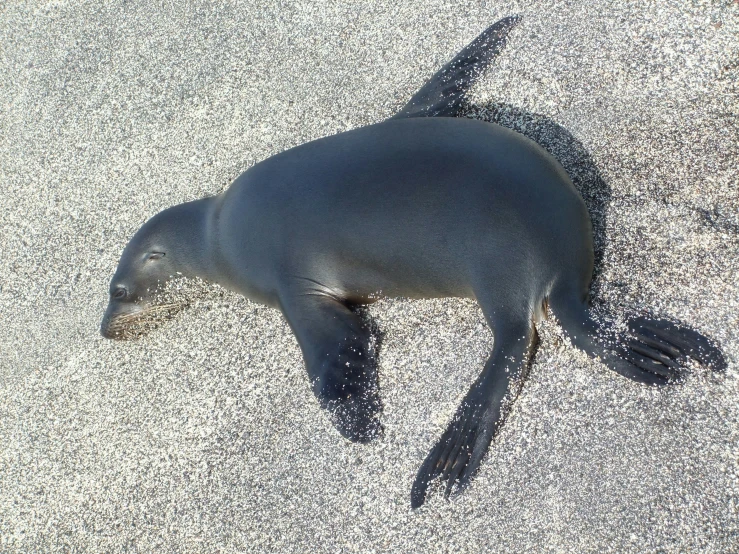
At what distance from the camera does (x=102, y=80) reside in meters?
2.86

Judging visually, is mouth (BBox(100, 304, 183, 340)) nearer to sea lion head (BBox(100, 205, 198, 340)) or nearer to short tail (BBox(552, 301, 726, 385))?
sea lion head (BBox(100, 205, 198, 340))

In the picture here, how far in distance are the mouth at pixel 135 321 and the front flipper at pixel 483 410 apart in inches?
46.0

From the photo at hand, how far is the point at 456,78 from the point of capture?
7.43ft

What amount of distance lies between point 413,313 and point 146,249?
102 cm

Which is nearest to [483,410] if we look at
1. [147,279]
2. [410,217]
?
[410,217]

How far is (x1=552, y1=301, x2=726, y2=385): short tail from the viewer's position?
1568mm

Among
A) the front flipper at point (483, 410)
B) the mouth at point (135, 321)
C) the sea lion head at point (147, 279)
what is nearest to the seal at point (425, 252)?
the front flipper at point (483, 410)

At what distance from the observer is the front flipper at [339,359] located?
1.83m

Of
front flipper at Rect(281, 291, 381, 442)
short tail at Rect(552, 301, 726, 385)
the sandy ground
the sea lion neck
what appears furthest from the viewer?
the sea lion neck

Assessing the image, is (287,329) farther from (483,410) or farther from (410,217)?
(483,410)

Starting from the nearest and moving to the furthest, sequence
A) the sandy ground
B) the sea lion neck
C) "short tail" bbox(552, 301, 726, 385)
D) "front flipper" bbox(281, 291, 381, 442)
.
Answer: "short tail" bbox(552, 301, 726, 385)
the sandy ground
"front flipper" bbox(281, 291, 381, 442)
the sea lion neck

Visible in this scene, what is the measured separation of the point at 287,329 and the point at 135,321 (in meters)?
0.61

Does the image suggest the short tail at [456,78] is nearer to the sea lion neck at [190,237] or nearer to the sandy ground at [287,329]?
the sandy ground at [287,329]

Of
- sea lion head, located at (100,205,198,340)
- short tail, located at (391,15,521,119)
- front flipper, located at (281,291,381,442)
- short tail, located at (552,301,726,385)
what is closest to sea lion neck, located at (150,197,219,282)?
sea lion head, located at (100,205,198,340)
